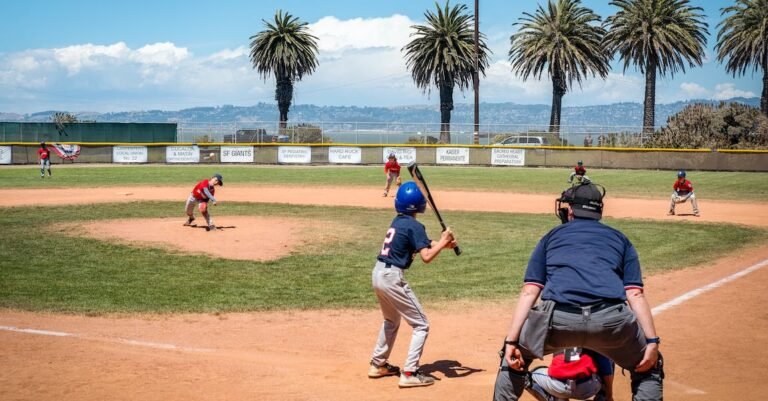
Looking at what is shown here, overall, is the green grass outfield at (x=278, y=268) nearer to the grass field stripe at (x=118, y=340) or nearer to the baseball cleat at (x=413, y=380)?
the grass field stripe at (x=118, y=340)

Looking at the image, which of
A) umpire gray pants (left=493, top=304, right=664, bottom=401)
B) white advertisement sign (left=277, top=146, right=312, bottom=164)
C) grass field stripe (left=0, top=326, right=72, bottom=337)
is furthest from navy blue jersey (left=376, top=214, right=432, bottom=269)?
white advertisement sign (left=277, top=146, right=312, bottom=164)

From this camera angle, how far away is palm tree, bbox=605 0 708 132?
63375 millimetres

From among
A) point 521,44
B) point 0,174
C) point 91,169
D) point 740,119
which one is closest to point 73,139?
point 91,169

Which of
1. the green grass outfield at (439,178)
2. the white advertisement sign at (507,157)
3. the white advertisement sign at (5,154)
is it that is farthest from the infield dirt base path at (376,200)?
the white advertisement sign at (5,154)

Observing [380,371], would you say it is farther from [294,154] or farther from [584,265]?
[294,154]

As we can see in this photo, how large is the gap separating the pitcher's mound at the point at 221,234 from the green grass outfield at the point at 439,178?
51.7ft

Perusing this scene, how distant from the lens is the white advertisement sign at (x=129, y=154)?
55.3 meters

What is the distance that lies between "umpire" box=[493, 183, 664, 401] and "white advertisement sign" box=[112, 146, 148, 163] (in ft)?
175

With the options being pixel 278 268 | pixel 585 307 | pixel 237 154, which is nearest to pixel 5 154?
pixel 237 154

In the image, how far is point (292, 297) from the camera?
42.6ft

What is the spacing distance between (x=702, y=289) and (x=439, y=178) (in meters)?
30.0

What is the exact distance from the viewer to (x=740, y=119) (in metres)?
63.2

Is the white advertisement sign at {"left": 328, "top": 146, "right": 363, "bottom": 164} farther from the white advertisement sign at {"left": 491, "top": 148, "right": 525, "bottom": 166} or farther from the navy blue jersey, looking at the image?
the navy blue jersey

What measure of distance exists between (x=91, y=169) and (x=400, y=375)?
4498cm
